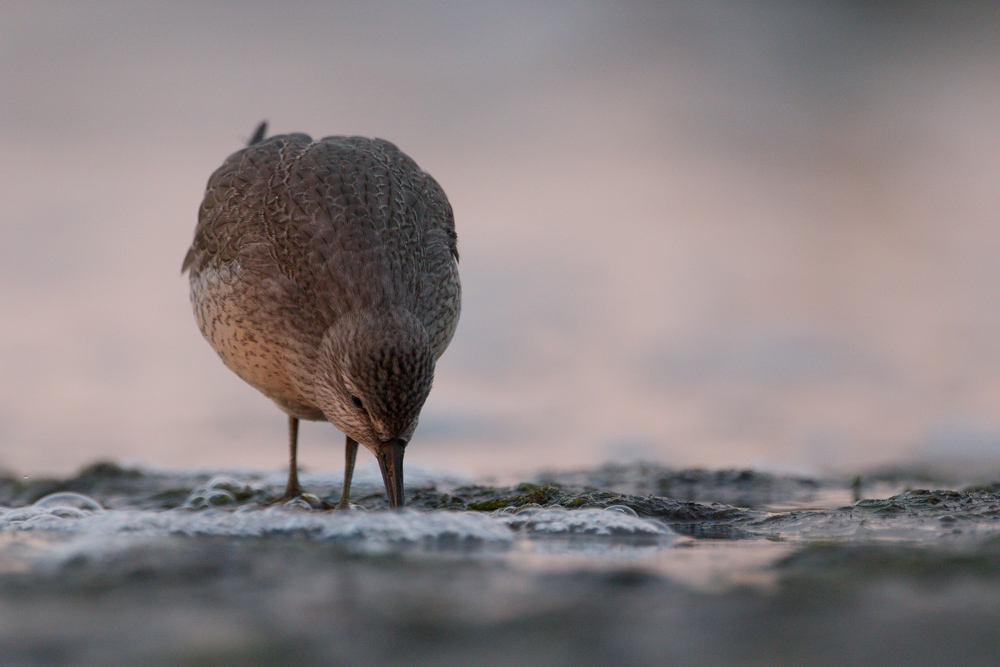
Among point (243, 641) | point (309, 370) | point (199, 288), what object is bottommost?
point (243, 641)

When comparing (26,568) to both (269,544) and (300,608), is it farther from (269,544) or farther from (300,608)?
(300,608)

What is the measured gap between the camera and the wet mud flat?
2.17m

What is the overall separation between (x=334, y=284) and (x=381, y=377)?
29.3 inches

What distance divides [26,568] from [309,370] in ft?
8.23

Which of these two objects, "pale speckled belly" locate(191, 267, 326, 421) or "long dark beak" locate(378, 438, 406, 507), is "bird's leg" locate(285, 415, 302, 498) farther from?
"long dark beak" locate(378, 438, 406, 507)

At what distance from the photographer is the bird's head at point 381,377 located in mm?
5039

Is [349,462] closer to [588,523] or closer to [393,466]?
[393,466]

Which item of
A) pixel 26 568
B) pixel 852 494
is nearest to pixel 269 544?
pixel 26 568

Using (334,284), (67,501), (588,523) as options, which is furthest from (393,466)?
(67,501)

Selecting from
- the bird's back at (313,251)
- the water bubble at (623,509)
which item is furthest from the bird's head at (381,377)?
the water bubble at (623,509)

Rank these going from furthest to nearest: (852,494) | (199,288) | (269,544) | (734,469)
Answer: (734,469), (852,494), (199,288), (269,544)

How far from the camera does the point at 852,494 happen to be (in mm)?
6863

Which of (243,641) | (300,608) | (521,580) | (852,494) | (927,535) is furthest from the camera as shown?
(852,494)

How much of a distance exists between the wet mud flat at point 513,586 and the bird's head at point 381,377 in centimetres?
76
